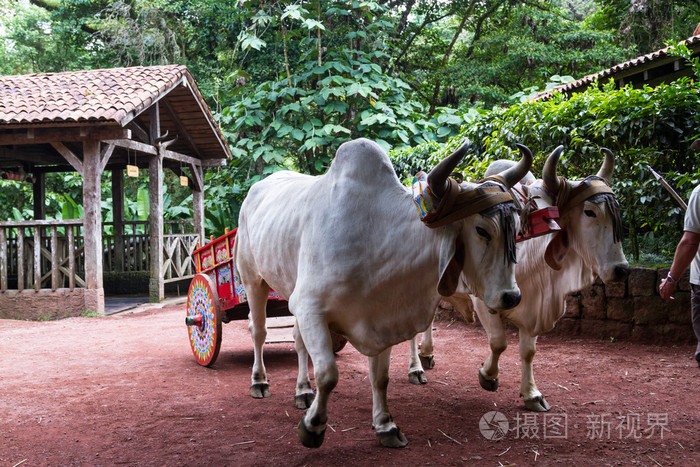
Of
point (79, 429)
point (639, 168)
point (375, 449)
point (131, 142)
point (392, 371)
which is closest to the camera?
point (375, 449)

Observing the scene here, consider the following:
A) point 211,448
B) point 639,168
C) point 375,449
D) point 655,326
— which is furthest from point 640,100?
point 211,448

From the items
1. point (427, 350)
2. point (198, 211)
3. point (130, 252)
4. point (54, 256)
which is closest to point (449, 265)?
point (427, 350)

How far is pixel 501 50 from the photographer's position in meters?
16.7

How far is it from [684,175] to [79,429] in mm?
5187

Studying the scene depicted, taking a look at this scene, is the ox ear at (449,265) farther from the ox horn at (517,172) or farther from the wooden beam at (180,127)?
the wooden beam at (180,127)

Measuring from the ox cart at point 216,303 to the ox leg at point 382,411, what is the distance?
1.54 m

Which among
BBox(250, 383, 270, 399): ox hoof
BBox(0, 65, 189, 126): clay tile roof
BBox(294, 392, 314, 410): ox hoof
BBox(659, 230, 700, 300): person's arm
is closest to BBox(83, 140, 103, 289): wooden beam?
BBox(0, 65, 189, 126): clay tile roof

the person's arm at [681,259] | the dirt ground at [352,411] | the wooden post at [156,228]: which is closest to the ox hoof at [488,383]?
the dirt ground at [352,411]

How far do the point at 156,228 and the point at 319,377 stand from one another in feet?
29.5

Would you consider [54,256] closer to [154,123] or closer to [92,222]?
[92,222]

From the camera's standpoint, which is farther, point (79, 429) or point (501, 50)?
point (501, 50)

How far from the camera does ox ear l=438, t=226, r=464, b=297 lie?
2596 mm

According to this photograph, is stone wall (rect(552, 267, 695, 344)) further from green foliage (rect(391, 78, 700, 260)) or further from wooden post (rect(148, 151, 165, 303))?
wooden post (rect(148, 151, 165, 303))

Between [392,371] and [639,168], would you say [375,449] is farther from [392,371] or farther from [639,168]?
[639,168]
